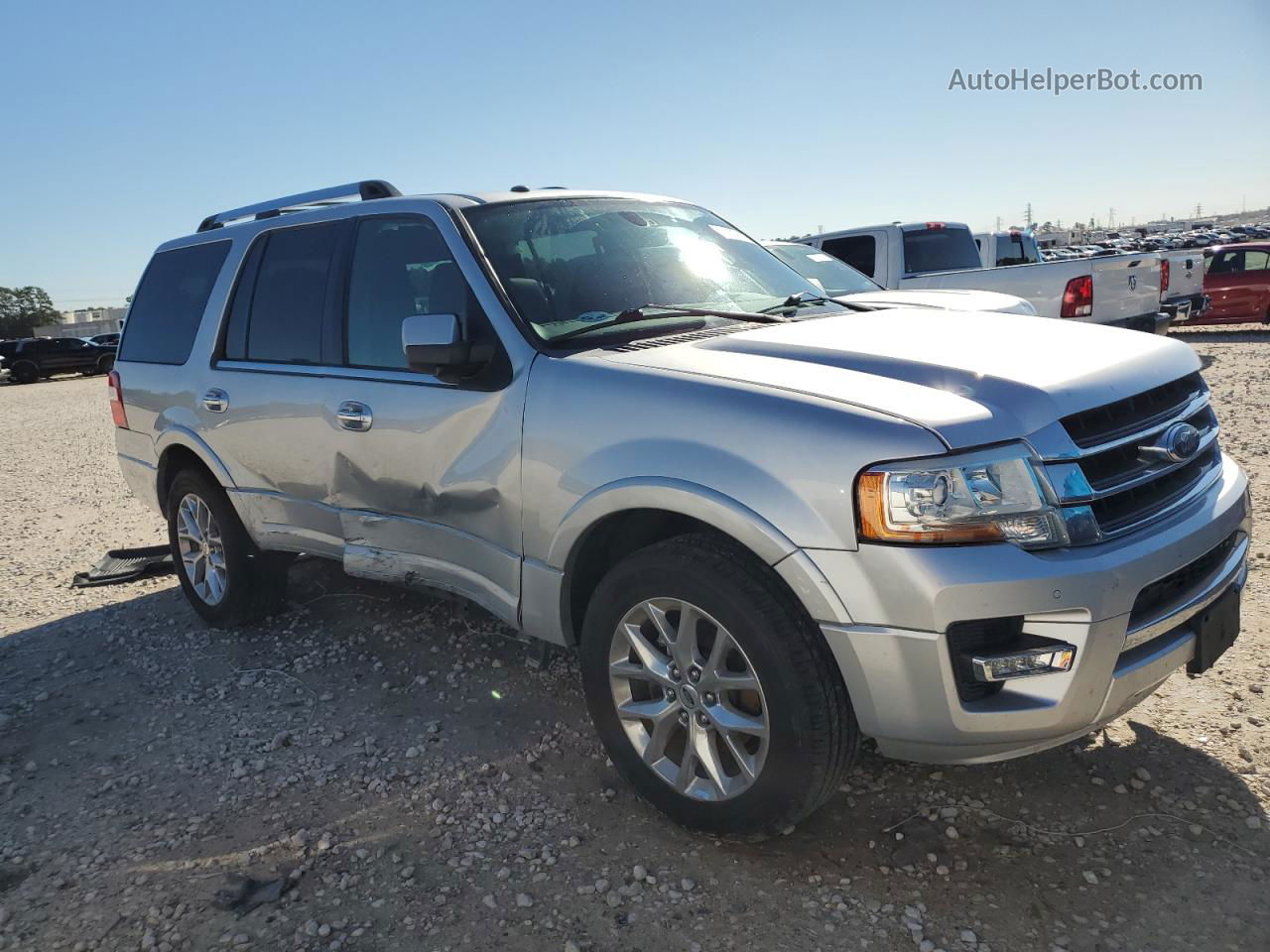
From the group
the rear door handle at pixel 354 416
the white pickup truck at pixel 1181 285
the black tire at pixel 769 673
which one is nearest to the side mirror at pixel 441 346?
the rear door handle at pixel 354 416

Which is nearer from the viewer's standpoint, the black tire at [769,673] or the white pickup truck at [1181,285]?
the black tire at [769,673]

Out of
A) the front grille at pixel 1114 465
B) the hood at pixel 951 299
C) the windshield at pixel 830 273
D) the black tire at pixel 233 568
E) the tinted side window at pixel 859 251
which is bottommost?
the black tire at pixel 233 568

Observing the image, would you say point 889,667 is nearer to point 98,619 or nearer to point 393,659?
point 393,659

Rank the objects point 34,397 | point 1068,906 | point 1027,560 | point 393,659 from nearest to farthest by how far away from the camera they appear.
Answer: point 1027,560, point 1068,906, point 393,659, point 34,397

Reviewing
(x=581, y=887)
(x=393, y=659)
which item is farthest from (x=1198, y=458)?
(x=393, y=659)

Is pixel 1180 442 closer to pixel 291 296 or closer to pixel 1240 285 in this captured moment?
pixel 291 296

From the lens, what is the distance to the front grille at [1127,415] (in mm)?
2426

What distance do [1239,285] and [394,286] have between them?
16942 millimetres

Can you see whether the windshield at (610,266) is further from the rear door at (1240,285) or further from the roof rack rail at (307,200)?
the rear door at (1240,285)

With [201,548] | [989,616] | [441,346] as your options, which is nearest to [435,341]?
[441,346]

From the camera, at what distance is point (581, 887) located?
2645 mm

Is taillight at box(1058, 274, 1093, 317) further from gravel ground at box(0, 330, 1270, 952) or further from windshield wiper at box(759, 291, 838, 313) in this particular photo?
windshield wiper at box(759, 291, 838, 313)

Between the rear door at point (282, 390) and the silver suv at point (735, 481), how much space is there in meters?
0.02

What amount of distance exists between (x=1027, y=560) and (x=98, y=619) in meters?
4.98
